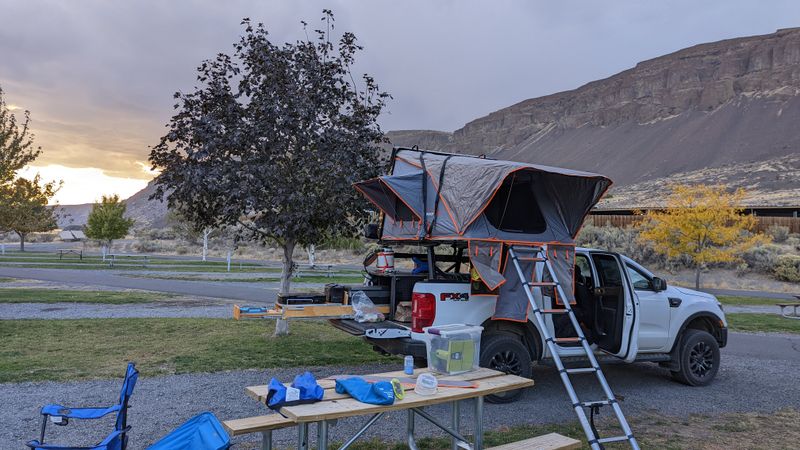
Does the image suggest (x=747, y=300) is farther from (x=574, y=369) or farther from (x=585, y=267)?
(x=574, y=369)

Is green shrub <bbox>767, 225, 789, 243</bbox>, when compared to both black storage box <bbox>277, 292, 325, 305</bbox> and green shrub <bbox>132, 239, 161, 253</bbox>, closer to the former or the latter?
black storage box <bbox>277, 292, 325, 305</bbox>

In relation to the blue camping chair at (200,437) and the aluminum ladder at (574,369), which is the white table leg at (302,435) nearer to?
the blue camping chair at (200,437)

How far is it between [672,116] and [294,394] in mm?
120746

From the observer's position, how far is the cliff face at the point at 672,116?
87875 mm

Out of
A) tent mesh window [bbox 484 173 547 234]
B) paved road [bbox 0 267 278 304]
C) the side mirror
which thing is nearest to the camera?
tent mesh window [bbox 484 173 547 234]

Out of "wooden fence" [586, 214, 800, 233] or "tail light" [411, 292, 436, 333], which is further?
"wooden fence" [586, 214, 800, 233]

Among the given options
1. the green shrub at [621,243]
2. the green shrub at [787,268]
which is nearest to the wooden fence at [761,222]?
the green shrub at [621,243]

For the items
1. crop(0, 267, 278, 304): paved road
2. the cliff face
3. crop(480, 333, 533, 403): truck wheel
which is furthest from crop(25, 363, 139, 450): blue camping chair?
the cliff face

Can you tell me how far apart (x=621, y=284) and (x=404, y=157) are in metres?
3.52

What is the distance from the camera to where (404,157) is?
8266 mm

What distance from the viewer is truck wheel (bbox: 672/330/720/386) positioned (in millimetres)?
8148

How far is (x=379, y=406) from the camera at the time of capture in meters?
3.87

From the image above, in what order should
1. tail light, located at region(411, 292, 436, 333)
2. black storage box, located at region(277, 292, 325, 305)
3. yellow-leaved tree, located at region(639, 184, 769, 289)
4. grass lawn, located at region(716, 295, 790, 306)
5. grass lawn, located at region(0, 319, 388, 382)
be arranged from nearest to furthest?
tail light, located at region(411, 292, 436, 333)
black storage box, located at region(277, 292, 325, 305)
grass lawn, located at region(0, 319, 388, 382)
grass lawn, located at region(716, 295, 790, 306)
yellow-leaved tree, located at region(639, 184, 769, 289)

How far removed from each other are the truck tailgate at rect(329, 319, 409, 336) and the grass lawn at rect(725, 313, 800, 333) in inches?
439
